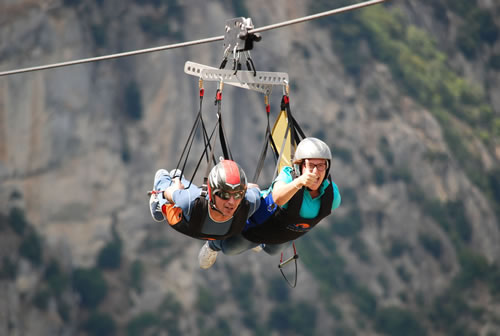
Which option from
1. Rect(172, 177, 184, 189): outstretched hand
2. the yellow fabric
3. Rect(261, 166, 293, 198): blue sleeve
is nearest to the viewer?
Rect(261, 166, 293, 198): blue sleeve

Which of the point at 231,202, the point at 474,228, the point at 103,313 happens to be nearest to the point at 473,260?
the point at 474,228

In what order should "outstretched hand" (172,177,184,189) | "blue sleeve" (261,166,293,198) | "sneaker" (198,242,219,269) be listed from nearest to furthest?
"blue sleeve" (261,166,293,198), "outstretched hand" (172,177,184,189), "sneaker" (198,242,219,269)

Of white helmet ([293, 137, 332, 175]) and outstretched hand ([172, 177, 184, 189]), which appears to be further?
outstretched hand ([172, 177, 184, 189])

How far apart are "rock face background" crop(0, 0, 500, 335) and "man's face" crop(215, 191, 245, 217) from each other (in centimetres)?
3550

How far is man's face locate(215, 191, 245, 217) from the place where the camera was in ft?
24.9

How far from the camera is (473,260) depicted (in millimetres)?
51906

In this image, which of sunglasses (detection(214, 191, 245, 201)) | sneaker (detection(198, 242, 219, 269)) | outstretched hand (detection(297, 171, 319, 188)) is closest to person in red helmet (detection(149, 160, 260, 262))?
sunglasses (detection(214, 191, 245, 201))

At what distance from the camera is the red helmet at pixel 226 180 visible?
296 inches

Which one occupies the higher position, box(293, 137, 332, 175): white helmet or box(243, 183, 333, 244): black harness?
box(293, 137, 332, 175): white helmet

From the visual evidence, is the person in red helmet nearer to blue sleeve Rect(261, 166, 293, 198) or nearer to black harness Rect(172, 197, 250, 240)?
black harness Rect(172, 197, 250, 240)

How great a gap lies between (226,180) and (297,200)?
0.76m

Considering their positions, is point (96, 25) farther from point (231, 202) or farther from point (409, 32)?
point (231, 202)

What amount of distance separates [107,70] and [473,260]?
81.4 feet

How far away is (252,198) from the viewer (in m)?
7.96
